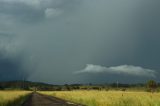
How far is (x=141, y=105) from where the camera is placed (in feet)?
92.1

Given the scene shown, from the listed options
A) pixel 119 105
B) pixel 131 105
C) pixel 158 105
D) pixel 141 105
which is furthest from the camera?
pixel 119 105

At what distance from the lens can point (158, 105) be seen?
2442 cm

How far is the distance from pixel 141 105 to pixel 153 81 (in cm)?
10857

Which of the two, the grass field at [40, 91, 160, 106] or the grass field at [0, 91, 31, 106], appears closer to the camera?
the grass field at [40, 91, 160, 106]

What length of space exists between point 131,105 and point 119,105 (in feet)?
8.03

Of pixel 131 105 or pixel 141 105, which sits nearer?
pixel 141 105

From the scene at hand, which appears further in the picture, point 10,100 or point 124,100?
point 10,100

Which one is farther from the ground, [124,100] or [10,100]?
[124,100]

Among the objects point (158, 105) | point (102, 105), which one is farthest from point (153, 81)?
point (158, 105)

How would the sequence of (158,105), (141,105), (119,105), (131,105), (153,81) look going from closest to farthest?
1. (158,105)
2. (141,105)
3. (131,105)
4. (119,105)
5. (153,81)

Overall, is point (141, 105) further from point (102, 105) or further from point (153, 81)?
point (153, 81)

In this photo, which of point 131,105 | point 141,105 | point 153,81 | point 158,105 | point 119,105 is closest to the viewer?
point 158,105

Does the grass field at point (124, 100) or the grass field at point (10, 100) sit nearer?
the grass field at point (124, 100)

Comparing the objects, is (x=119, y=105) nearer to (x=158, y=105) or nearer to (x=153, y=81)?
(x=158, y=105)
